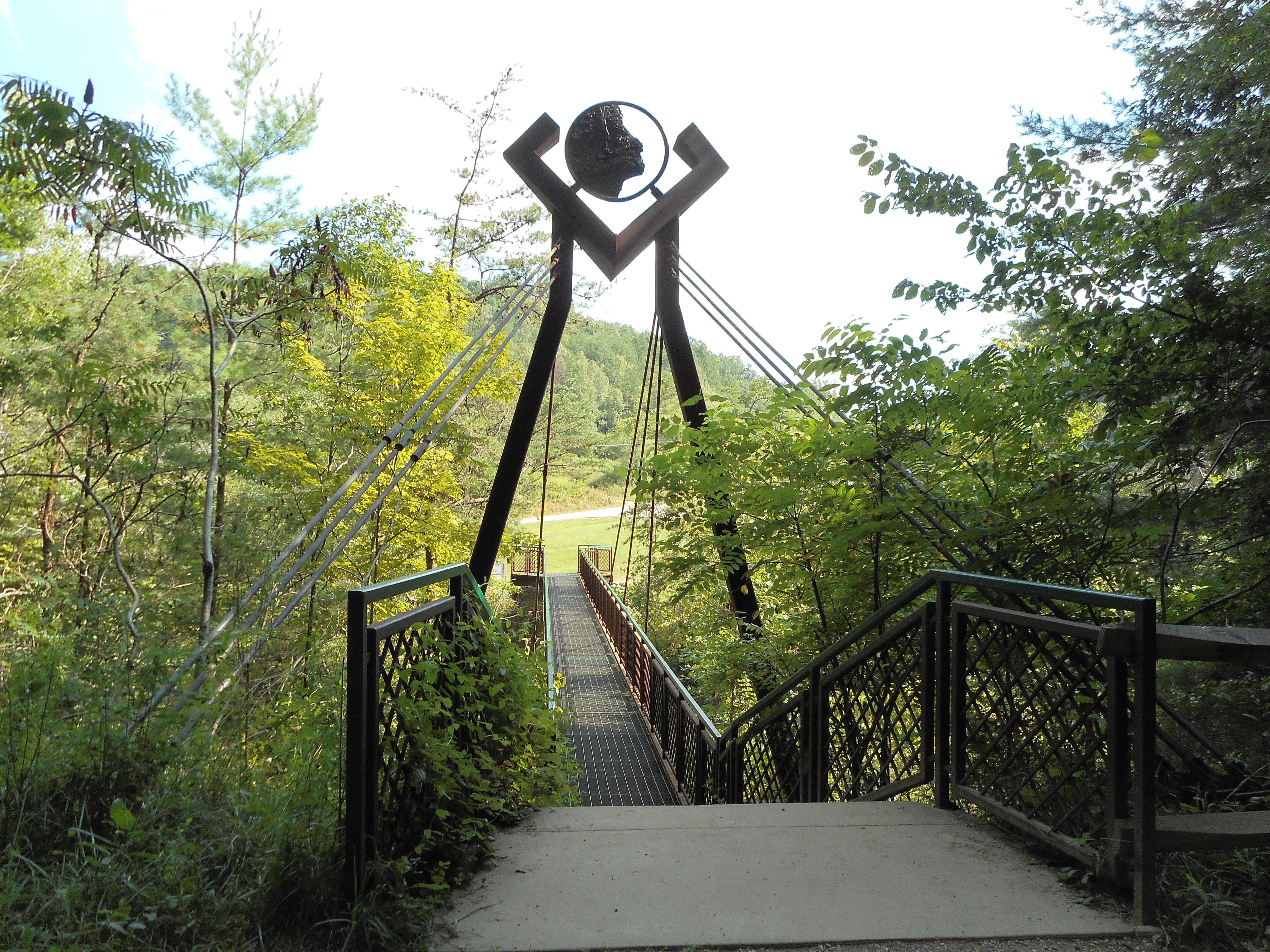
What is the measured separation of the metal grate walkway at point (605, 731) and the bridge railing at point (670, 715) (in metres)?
0.18

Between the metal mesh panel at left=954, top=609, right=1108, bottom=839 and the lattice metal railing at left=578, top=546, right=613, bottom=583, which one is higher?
the metal mesh panel at left=954, top=609, right=1108, bottom=839

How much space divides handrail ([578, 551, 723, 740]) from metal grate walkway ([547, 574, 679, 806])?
0.74 m

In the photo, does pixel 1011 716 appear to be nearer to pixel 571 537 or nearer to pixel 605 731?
pixel 605 731

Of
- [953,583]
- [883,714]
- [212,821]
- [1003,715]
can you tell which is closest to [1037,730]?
[953,583]

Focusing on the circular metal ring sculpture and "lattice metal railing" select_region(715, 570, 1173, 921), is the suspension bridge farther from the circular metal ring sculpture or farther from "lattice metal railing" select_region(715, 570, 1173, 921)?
the circular metal ring sculpture

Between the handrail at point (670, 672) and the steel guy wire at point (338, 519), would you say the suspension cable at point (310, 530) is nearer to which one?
the steel guy wire at point (338, 519)

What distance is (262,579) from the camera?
151 inches

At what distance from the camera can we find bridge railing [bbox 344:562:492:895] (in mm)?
1998

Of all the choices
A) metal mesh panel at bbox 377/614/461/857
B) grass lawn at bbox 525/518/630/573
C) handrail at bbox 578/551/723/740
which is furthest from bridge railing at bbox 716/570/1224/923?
grass lawn at bbox 525/518/630/573

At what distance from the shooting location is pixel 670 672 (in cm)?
856

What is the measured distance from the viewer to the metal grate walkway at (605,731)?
8438 millimetres

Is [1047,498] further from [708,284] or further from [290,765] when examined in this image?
[708,284]

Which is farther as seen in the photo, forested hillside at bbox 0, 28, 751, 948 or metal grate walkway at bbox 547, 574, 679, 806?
metal grate walkway at bbox 547, 574, 679, 806

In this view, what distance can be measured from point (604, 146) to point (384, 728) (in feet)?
18.0
